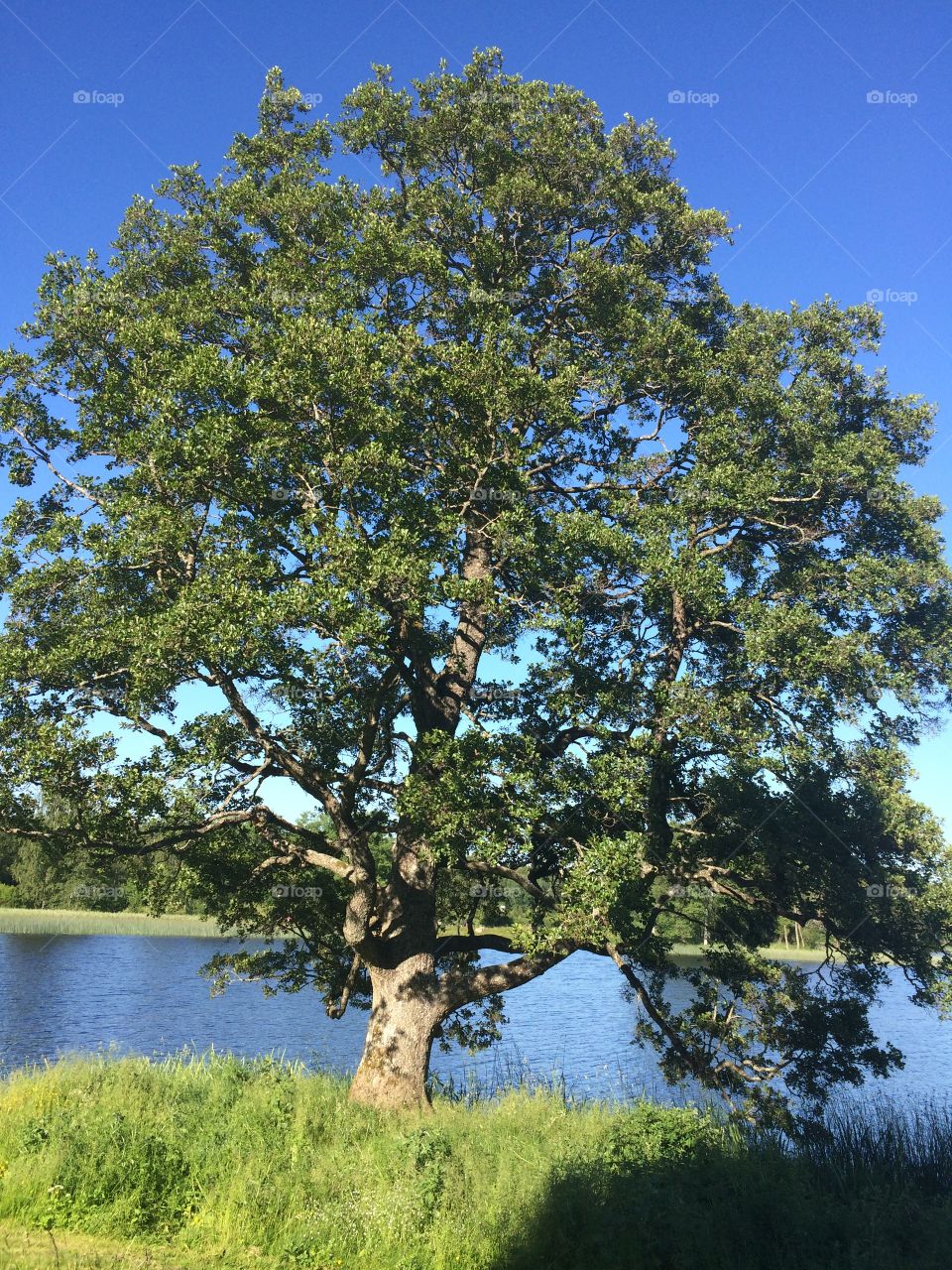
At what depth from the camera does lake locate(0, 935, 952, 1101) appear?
25797 millimetres

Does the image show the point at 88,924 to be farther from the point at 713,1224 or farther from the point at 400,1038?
the point at 713,1224

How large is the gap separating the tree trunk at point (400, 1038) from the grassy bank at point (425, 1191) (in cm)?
245

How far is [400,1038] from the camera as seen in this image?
15617mm

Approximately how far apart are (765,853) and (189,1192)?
Result: 10.00 m

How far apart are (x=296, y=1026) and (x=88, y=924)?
45.3 meters

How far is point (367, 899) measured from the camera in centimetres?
1541

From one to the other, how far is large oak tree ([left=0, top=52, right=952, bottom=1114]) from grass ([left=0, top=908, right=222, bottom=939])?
54.5 meters
